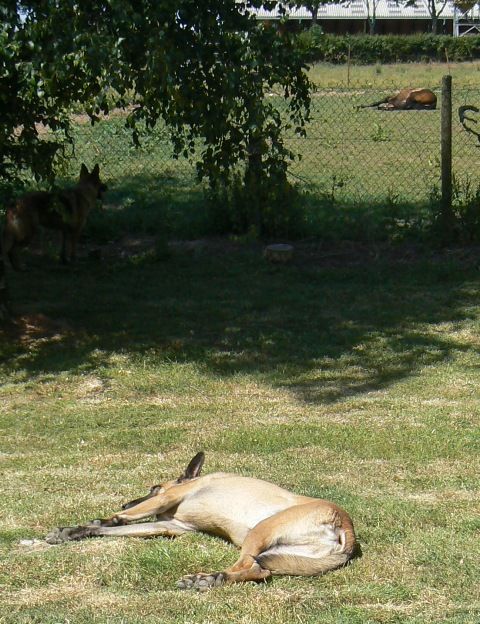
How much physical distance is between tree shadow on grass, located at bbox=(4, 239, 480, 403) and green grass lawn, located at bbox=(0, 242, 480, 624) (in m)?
0.03

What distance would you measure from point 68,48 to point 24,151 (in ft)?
5.52

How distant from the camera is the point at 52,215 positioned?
12.1 meters

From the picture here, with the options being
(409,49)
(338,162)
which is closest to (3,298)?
(338,162)

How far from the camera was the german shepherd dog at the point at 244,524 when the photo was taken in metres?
4.64

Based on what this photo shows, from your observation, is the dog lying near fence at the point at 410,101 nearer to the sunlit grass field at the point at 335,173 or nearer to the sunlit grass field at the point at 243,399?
the sunlit grass field at the point at 335,173

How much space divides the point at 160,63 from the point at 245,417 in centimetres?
257

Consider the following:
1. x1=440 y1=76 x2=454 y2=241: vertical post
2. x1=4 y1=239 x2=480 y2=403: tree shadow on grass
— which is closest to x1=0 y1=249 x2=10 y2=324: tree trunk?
x1=4 y1=239 x2=480 y2=403: tree shadow on grass

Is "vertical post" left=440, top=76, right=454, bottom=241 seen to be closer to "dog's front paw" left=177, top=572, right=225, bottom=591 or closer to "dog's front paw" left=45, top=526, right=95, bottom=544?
"dog's front paw" left=45, top=526, right=95, bottom=544

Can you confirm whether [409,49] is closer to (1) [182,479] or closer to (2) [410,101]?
(2) [410,101]

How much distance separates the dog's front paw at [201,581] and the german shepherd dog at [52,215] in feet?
22.4

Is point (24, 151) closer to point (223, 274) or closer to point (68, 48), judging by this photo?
point (68, 48)

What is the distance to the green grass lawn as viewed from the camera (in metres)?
4.52

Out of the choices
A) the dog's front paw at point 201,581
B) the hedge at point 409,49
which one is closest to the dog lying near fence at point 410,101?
the dog's front paw at point 201,581

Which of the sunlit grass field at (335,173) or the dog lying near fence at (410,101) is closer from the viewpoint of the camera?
the sunlit grass field at (335,173)
